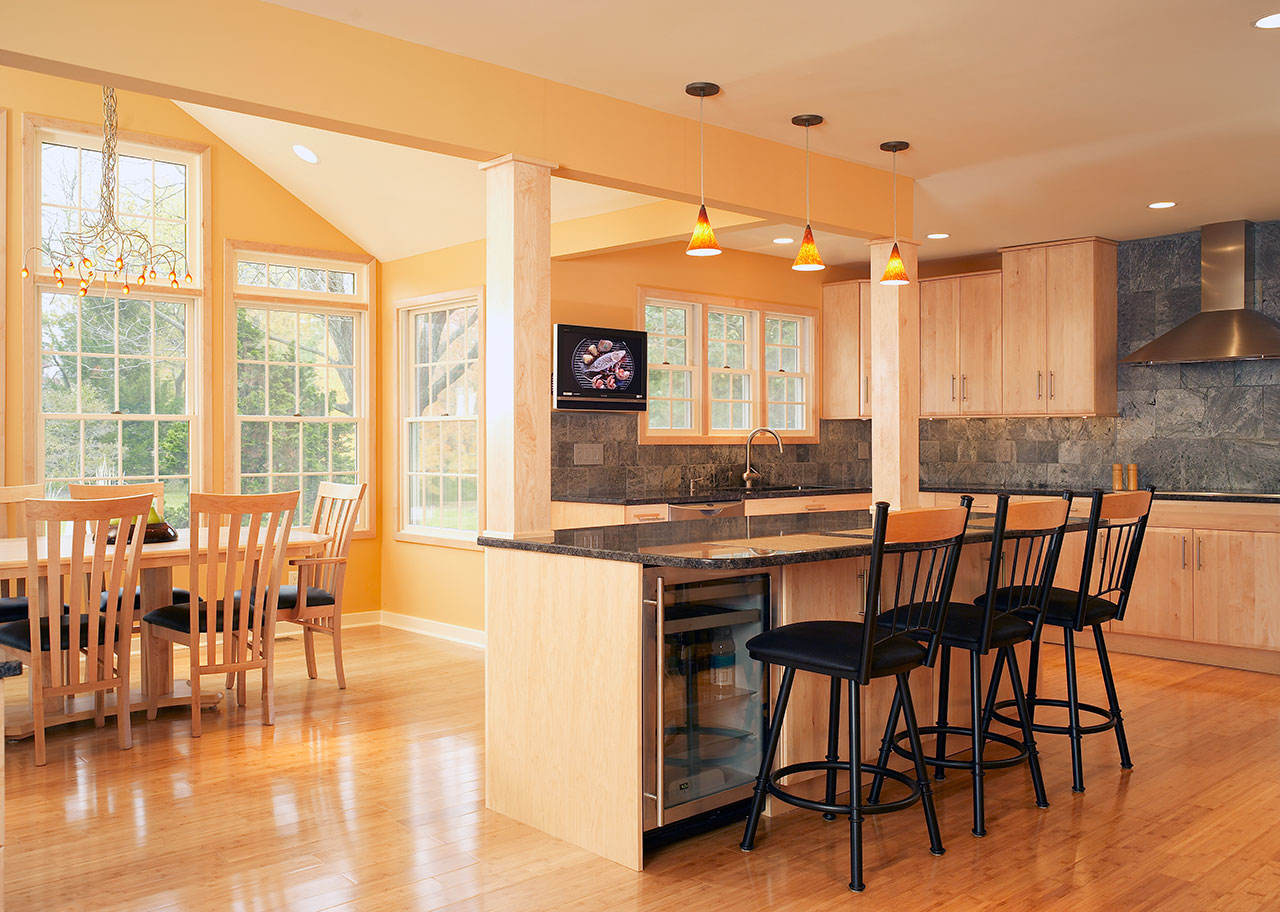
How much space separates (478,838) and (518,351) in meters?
1.57

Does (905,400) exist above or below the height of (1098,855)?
above

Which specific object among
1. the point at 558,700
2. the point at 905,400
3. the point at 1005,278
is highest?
the point at 1005,278

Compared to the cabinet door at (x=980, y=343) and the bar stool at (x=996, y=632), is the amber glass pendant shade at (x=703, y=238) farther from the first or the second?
the cabinet door at (x=980, y=343)

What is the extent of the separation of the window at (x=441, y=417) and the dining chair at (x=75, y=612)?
239 cm

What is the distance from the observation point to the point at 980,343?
22.9 feet

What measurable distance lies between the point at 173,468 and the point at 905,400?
13.8ft

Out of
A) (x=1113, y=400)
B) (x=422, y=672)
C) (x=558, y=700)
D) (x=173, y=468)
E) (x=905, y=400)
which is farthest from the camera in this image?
(x=1113, y=400)

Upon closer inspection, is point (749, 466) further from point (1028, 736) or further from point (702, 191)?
point (1028, 736)

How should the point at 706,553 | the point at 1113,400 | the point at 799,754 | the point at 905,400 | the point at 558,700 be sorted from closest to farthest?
1. the point at 706,553
2. the point at 558,700
3. the point at 799,754
4. the point at 905,400
5. the point at 1113,400

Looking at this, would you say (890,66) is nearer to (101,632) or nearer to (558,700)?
(558,700)

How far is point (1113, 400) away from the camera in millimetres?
6641

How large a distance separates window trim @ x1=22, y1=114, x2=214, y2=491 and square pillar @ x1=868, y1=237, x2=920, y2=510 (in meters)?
3.87

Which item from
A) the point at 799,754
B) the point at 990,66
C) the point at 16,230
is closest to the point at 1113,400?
the point at 990,66

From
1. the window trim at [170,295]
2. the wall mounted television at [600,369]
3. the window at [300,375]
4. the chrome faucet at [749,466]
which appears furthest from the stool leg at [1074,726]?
the window trim at [170,295]
